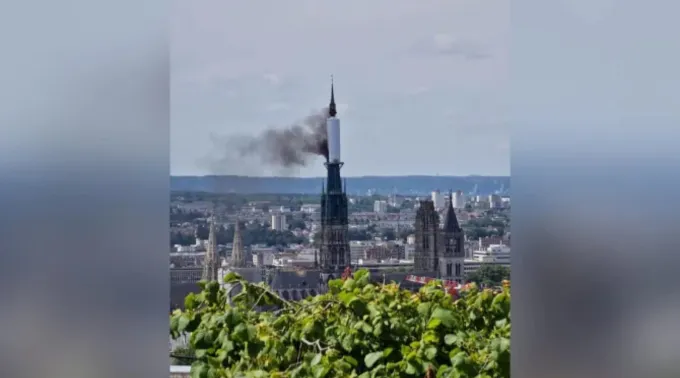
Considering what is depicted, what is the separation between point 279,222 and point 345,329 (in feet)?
1.00

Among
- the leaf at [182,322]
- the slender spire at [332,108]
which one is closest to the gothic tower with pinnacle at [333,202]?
the slender spire at [332,108]

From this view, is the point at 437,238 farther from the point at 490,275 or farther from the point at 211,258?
the point at 211,258

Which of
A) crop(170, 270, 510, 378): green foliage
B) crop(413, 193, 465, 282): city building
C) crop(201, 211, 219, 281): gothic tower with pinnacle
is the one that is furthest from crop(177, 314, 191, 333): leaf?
crop(413, 193, 465, 282): city building

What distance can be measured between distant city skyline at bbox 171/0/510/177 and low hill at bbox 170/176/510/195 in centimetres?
2

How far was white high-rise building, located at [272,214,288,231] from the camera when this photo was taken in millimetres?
1636

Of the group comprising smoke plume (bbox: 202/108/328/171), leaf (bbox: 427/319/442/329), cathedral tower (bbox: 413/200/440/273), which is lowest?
leaf (bbox: 427/319/442/329)

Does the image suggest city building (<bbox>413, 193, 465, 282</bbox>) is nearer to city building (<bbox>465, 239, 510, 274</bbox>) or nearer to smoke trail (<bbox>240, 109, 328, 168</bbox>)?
city building (<bbox>465, 239, 510, 274</bbox>)

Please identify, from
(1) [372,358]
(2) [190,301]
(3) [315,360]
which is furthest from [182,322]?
(1) [372,358]

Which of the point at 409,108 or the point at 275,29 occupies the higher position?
the point at 275,29
